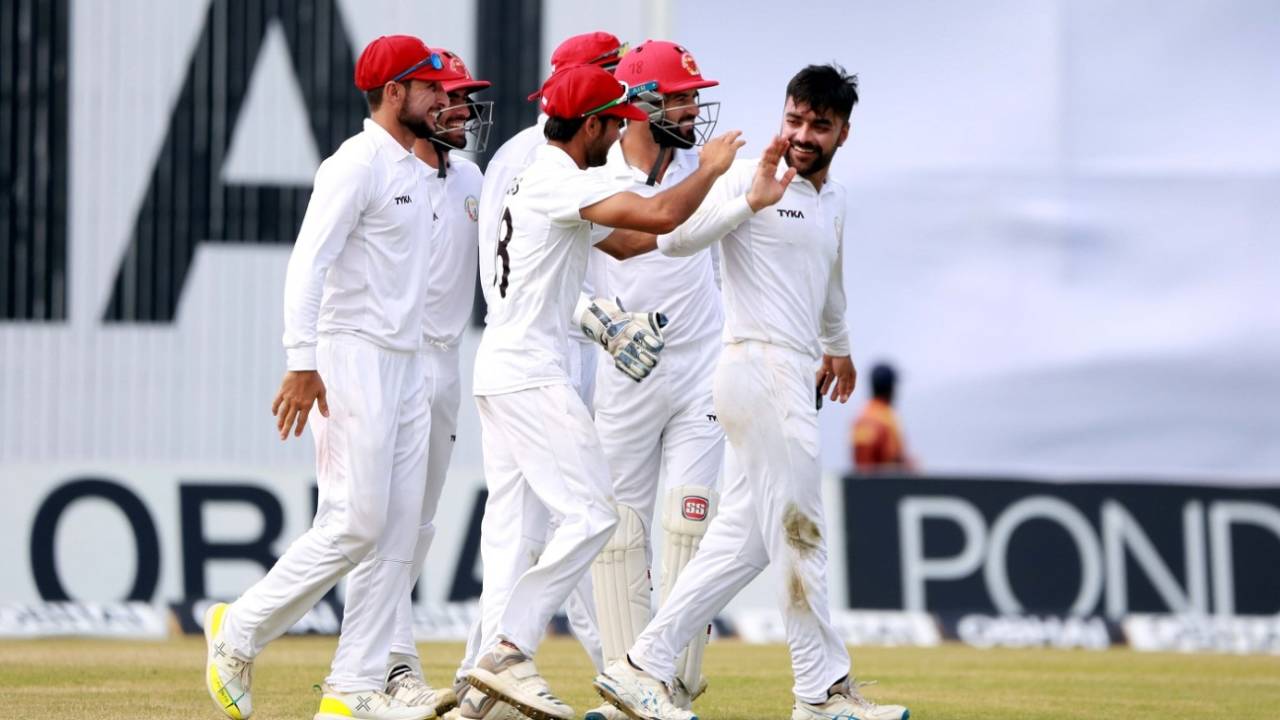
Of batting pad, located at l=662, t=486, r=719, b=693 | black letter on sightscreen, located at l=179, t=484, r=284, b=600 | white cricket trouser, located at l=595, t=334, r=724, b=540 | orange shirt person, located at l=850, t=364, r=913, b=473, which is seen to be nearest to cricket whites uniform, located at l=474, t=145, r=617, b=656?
white cricket trouser, located at l=595, t=334, r=724, b=540

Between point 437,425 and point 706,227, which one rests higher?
point 706,227

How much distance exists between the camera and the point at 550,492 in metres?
6.70

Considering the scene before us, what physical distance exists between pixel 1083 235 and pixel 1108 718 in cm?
1014

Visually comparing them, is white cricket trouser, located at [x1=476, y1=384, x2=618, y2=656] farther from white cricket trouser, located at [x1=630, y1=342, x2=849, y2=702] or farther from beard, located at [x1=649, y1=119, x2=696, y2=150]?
beard, located at [x1=649, y1=119, x2=696, y2=150]

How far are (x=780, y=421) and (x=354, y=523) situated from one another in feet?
4.75

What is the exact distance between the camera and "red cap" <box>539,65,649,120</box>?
6.70 meters

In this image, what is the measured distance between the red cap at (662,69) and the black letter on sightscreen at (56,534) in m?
5.81

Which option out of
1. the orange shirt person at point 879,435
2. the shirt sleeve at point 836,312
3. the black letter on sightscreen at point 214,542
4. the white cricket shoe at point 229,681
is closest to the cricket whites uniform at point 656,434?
the shirt sleeve at point 836,312

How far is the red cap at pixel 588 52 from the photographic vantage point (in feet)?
25.3

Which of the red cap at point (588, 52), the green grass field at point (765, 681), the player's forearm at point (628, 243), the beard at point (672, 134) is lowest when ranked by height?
the green grass field at point (765, 681)

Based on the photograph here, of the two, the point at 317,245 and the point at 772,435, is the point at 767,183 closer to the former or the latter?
the point at 772,435

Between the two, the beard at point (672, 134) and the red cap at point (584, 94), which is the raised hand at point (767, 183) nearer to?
the red cap at point (584, 94)

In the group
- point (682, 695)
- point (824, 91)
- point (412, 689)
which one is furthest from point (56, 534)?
point (824, 91)

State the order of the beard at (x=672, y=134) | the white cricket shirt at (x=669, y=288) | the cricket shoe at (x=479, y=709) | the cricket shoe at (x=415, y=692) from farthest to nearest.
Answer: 1. the white cricket shirt at (x=669, y=288)
2. the beard at (x=672, y=134)
3. the cricket shoe at (x=415, y=692)
4. the cricket shoe at (x=479, y=709)
